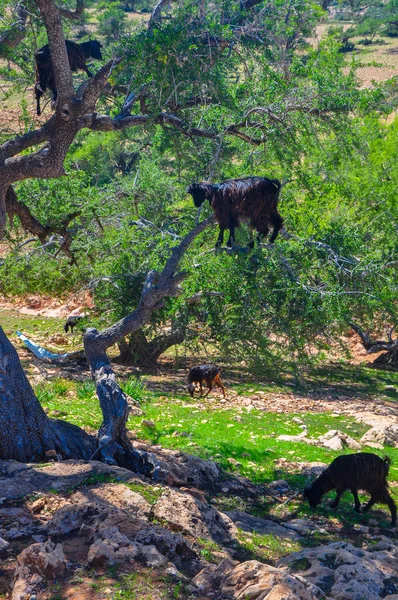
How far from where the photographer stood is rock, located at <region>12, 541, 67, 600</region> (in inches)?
156

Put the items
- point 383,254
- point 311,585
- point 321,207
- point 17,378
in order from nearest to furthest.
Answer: point 311,585 < point 17,378 < point 321,207 < point 383,254

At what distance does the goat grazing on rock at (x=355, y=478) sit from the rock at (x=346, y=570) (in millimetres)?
1777

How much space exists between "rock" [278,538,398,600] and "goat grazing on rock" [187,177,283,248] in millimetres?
5190

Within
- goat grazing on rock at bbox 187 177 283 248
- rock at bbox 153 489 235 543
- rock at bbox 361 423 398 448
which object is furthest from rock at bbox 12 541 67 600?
rock at bbox 361 423 398 448

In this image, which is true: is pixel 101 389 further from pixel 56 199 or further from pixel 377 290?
pixel 56 199

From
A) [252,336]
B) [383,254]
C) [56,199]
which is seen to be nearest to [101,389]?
[252,336]

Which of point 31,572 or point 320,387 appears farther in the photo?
point 320,387

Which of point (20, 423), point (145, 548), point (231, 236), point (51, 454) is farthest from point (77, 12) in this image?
point (145, 548)

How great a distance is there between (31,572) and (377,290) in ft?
30.3

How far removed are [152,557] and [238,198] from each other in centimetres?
623

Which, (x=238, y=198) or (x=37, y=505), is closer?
(x=37, y=505)

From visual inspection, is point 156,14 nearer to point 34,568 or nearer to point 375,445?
point 34,568

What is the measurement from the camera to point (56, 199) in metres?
13.9

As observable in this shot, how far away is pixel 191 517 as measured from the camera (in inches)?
214
